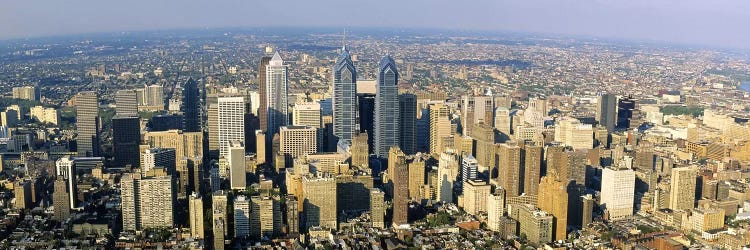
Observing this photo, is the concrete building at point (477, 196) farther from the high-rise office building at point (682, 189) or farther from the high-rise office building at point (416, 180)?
the high-rise office building at point (682, 189)

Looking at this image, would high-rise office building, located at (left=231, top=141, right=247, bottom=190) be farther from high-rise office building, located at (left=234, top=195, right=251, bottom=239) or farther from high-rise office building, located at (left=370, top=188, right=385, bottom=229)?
high-rise office building, located at (left=370, top=188, right=385, bottom=229)

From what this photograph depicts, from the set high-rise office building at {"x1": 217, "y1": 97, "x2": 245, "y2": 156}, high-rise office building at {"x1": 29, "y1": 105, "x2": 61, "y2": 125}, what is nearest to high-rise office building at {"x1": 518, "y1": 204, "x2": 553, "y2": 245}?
high-rise office building at {"x1": 217, "y1": 97, "x2": 245, "y2": 156}

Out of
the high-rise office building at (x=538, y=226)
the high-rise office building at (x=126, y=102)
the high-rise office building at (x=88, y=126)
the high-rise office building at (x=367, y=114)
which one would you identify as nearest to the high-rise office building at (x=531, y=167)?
the high-rise office building at (x=538, y=226)

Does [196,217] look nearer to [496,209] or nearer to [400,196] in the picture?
[400,196]

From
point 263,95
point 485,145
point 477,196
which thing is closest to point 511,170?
point 477,196

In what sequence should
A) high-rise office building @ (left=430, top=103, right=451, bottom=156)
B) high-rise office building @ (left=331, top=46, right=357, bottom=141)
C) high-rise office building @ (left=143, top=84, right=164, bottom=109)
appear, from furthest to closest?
1. high-rise office building @ (left=143, top=84, right=164, bottom=109)
2. high-rise office building @ (left=331, top=46, right=357, bottom=141)
3. high-rise office building @ (left=430, top=103, right=451, bottom=156)
